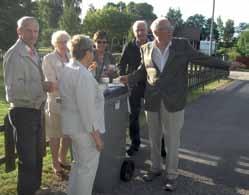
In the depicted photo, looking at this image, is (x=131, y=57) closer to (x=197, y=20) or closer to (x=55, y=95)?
(x=55, y=95)

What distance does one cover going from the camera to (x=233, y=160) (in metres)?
6.95

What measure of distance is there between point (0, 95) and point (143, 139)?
25.7 feet

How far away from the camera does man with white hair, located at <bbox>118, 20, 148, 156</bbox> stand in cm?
649

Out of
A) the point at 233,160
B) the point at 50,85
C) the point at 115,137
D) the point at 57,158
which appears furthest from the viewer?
the point at 233,160

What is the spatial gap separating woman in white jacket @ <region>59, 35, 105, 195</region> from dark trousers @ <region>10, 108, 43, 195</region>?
0.61 metres

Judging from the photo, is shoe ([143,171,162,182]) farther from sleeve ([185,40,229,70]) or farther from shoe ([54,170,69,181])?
sleeve ([185,40,229,70])

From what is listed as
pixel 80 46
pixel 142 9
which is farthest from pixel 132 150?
pixel 142 9

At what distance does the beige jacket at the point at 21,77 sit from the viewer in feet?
14.4

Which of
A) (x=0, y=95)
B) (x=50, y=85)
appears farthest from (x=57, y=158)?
(x=0, y=95)

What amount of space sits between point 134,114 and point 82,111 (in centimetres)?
304

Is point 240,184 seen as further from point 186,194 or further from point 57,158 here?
point 57,158

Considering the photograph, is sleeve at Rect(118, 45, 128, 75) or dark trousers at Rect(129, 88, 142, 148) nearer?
sleeve at Rect(118, 45, 128, 75)

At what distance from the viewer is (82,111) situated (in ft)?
13.0

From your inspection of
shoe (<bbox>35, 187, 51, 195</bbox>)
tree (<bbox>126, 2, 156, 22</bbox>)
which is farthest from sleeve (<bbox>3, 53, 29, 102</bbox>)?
tree (<bbox>126, 2, 156, 22</bbox>)
